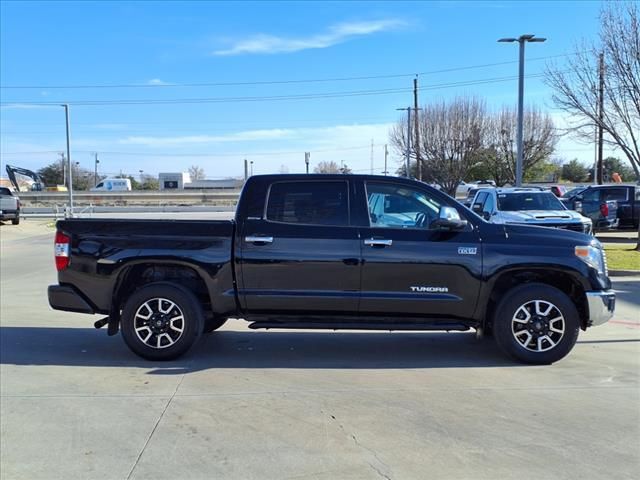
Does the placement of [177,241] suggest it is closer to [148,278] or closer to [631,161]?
[148,278]

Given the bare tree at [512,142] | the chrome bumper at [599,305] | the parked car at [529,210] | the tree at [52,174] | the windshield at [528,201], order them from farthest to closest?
the tree at [52,174], the bare tree at [512,142], the windshield at [528,201], the parked car at [529,210], the chrome bumper at [599,305]

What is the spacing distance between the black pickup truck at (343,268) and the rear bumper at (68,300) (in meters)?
0.01

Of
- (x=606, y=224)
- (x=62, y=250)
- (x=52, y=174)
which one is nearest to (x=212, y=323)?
(x=62, y=250)

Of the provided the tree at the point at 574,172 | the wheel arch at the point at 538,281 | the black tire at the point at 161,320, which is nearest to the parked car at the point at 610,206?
A: the wheel arch at the point at 538,281

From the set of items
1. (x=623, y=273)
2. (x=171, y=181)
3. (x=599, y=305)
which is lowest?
(x=623, y=273)

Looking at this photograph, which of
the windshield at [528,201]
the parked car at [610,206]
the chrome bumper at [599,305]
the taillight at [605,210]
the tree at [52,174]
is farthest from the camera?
the tree at [52,174]

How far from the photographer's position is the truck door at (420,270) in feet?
18.3

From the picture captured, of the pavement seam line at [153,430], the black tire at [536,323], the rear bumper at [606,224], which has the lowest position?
the pavement seam line at [153,430]

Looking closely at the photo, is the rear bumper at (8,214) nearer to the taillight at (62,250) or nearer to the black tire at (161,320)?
the taillight at (62,250)

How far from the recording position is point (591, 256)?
5.63 metres

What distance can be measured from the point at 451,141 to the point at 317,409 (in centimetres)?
3228

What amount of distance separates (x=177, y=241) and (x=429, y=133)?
32.7 metres

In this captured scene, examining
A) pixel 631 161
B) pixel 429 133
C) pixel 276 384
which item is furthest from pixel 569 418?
pixel 429 133

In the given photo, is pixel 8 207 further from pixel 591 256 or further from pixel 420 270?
pixel 591 256
